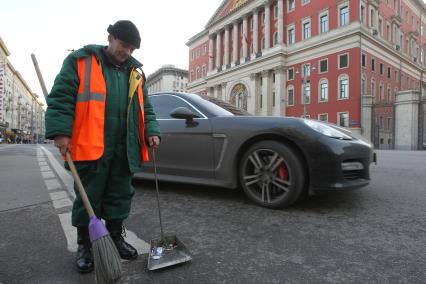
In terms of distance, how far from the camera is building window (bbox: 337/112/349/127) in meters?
33.0

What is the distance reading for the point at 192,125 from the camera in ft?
12.0

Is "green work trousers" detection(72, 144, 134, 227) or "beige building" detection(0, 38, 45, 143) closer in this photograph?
"green work trousers" detection(72, 144, 134, 227)

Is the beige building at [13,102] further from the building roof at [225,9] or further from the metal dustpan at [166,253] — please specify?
the metal dustpan at [166,253]

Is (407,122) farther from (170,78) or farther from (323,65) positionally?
Result: (170,78)

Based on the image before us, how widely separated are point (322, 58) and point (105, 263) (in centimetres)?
3936

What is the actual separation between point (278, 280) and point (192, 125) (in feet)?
7.54

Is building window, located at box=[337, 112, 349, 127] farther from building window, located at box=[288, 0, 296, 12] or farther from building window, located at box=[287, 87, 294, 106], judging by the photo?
building window, located at box=[288, 0, 296, 12]

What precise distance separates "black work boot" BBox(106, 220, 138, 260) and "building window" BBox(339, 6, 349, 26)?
127ft

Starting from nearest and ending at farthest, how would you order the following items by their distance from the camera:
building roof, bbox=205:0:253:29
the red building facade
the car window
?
the car window, the red building facade, building roof, bbox=205:0:253:29

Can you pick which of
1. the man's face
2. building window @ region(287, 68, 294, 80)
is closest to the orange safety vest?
the man's face

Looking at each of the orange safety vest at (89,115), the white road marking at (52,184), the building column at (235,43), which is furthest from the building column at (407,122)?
the orange safety vest at (89,115)

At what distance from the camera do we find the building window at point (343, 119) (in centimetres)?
3303

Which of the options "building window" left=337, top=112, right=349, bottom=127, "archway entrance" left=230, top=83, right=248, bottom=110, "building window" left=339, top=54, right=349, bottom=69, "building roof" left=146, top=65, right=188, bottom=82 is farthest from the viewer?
"building roof" left=146, top=65, right=188, bottom=82

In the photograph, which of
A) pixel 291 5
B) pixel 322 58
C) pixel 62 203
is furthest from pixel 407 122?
pixel 62 203
